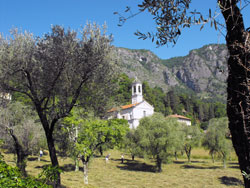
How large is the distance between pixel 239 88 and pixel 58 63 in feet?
29.2

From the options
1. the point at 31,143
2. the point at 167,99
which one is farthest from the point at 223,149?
the point at 167,99

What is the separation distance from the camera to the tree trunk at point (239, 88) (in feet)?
14.3

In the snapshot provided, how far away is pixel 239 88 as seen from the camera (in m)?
4.46

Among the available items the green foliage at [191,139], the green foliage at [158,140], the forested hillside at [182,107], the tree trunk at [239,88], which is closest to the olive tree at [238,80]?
the tree trunk at [239,88]

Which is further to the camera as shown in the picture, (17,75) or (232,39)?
(17,75)

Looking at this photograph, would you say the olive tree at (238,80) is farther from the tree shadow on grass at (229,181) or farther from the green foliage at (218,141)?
the green foliage at (218,141)

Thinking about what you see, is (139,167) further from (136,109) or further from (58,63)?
(136,109)

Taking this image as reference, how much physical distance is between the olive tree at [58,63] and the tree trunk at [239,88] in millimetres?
7447

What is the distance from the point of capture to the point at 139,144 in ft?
134

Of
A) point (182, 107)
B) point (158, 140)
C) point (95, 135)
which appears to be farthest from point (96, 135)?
point (182, 107)

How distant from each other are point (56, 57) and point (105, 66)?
2.41 meters

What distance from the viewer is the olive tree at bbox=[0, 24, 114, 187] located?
11266mm

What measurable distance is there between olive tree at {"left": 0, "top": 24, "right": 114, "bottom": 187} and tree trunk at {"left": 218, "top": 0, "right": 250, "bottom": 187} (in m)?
7.45

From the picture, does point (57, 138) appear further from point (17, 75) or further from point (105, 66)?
point (105, 66)
